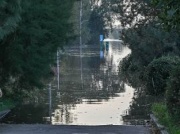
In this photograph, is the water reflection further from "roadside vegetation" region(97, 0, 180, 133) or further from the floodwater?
"roadside vegetation" region(97, 0, 180, 133)

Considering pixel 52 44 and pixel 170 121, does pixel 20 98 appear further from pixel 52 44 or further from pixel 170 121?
pixel 170 121

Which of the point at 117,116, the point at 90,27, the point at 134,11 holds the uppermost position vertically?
the point at 90,27

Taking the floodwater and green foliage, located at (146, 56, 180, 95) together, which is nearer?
the floodwater

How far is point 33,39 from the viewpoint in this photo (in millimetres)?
18406

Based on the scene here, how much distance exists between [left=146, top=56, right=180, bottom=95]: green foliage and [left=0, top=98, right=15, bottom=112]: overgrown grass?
6.64m

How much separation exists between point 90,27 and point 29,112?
3174 inches

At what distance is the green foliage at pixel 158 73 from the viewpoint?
72.8 feet

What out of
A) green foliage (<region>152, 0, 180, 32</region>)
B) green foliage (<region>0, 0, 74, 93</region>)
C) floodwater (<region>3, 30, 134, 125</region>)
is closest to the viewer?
green foliage (<region>152, 0, 180, 32</region>)

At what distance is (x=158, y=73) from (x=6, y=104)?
732 centimetres

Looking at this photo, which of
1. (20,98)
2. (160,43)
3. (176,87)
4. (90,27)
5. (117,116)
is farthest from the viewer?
(90,27)

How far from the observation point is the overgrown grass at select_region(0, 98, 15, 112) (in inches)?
738

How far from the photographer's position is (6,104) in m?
19.5

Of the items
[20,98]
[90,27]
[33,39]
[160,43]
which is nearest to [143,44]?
[160,43]

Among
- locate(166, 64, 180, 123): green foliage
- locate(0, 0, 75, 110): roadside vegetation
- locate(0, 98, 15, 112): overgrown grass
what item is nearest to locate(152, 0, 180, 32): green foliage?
locate(166, 64, 180, 123): green foliage
